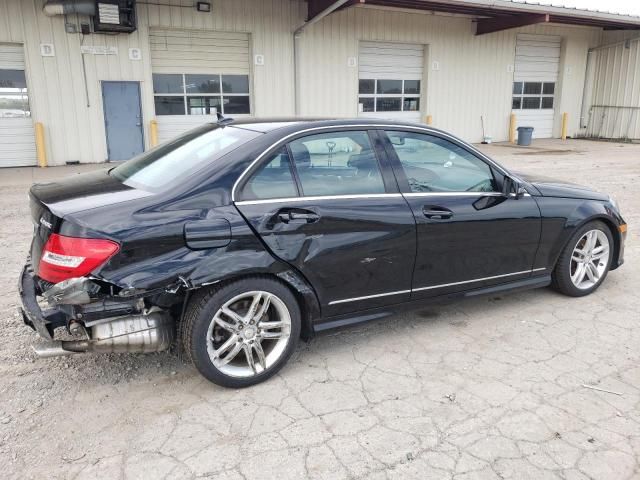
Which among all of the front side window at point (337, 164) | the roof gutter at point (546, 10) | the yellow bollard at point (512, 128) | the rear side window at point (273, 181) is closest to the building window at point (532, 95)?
the yellow bollard at point (512, 128)

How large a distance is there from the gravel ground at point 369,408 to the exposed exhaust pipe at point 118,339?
36 cm

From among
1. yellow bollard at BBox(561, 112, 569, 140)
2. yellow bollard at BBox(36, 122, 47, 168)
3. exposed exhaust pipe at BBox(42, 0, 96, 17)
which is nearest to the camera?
exposed exhaust pipe at BBox(42, 0, 96, 17)

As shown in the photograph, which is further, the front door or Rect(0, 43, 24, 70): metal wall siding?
Rect(0, 43, 24, 70): metal wall siding

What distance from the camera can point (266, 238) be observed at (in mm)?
3203

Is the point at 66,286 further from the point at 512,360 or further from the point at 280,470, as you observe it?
the point at 512,360

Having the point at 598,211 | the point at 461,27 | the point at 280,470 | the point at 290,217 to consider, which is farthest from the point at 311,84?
the point at 280,470

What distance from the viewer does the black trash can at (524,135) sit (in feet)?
64.4

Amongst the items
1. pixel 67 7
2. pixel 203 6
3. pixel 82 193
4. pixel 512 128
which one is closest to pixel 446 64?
pixel 512 128

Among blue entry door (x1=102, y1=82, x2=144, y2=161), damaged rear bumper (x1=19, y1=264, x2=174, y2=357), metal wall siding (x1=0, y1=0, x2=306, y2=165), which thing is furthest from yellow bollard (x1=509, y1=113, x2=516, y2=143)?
damaged rear bumper (x1=19, y1=264, x2=174, y2=357)

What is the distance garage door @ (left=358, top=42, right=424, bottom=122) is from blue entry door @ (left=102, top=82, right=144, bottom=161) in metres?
7.05

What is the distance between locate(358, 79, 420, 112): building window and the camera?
18.0 m

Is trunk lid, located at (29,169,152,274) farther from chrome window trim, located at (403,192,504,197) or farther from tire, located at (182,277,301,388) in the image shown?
chrome window trim, located at (403,192,504,197)

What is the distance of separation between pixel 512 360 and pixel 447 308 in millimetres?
948

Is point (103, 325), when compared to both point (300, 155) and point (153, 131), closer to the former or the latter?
point (300, 155)
